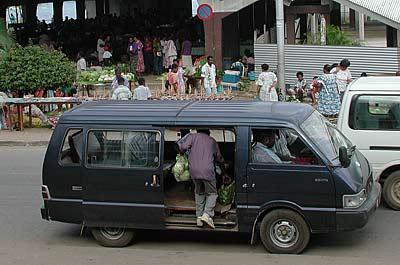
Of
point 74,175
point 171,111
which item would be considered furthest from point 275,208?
point 74,175

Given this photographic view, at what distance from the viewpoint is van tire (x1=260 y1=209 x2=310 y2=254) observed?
8.05 m

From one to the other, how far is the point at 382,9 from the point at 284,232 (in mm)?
16335

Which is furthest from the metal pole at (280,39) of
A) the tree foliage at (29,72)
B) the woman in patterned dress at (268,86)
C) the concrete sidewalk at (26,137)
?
the concrete sidewalk at (26,137)

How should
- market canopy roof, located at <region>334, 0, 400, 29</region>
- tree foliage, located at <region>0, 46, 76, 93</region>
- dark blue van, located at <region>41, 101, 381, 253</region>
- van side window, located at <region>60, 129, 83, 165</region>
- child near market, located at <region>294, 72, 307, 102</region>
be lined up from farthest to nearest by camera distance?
market canopy roof, located at <region>334, 0, 400, 29</region>
child near market, located at <region>294, 72, 307, 102</region>
tree foliage, located at <region>0, 46, 76, 93</region>
van side window, located at <region>60, 129, 83, 165</region>
dark blue van, located at <region>41, 101, 381, 253</region>

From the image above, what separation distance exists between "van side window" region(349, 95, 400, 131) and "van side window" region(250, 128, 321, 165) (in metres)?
2.31

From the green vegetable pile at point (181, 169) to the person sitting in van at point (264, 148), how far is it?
823 millimetres

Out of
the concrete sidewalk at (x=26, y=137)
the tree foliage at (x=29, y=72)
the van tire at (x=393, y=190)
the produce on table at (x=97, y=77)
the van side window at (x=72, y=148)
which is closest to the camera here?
the van side window at (x=72, y=148)

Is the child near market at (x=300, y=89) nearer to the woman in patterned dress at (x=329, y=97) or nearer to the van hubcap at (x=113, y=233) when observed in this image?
the woman in patterned dress at (x=329, y=97)

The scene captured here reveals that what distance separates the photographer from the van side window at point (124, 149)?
8383 mm

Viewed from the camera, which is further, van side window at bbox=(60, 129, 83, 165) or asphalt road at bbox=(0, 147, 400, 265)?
van side window at bbox=(60, 129, 83, 165)

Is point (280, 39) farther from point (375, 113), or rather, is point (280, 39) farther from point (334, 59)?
point (375, 113)

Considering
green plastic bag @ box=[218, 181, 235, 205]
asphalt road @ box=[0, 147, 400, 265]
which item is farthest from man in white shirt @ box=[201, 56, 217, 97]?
green plastic bag @ box=[218, 181, 235, 205]

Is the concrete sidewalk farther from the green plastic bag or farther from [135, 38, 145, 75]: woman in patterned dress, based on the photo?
the green plastic bag

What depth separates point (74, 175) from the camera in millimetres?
8555
